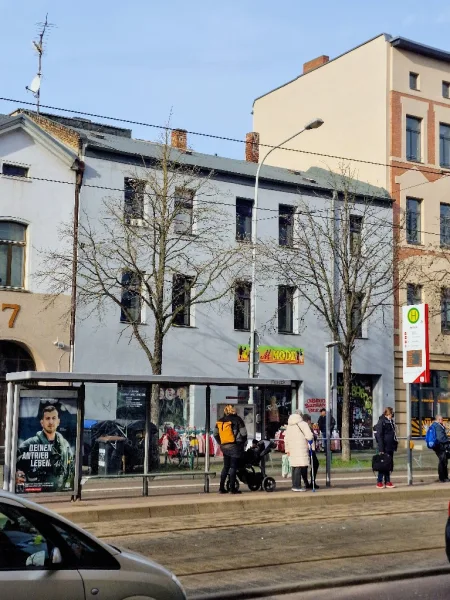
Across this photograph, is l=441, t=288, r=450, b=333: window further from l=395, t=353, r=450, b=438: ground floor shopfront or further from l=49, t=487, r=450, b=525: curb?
l=49, t=487, r=450, b=525: curb

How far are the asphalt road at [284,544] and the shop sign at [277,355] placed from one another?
16.9m

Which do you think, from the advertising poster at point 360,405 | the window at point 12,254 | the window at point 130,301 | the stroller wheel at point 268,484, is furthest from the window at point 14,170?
Result: the stroller wheel at point 268,484

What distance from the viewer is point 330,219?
35000mm

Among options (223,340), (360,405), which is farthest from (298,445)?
(360,405)

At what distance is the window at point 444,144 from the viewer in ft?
133

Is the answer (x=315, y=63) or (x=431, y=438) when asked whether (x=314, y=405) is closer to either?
(x=431, y=438)

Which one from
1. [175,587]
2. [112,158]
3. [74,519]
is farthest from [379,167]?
A: [175,587]

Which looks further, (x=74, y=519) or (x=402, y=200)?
(x=402, y=200)

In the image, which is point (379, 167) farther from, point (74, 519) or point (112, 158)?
point (74, 519)

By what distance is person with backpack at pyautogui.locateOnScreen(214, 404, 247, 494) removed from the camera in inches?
680

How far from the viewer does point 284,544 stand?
12453 mm

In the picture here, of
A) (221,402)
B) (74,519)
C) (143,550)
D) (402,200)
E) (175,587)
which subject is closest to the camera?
(175,587)

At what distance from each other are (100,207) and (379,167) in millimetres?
14088

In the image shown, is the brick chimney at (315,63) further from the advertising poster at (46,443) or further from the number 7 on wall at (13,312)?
the advertising poster at (46,443)
